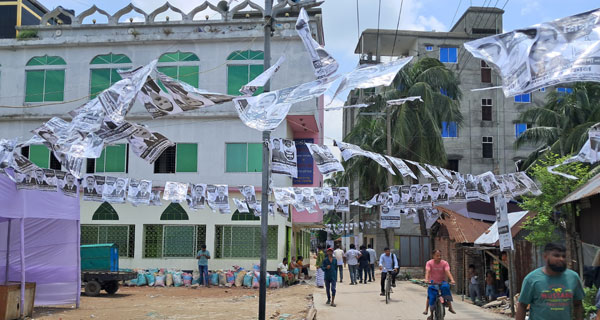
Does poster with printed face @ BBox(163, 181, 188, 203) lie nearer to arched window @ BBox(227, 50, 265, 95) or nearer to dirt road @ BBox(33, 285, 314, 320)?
dirt road @ BBox(33, 285, 314, 320)

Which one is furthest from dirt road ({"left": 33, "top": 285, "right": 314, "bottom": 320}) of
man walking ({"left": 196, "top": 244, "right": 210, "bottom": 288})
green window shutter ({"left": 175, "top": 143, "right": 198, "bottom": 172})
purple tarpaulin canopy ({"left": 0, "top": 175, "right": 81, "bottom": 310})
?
green window shutter ({"left": 175, "top": 143, "right": 198, "bottom": 172})

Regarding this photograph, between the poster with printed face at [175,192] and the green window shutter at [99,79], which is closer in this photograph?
the poster with printed face at [175,192]

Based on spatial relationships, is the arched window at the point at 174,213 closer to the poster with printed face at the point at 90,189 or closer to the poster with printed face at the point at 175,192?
the poster with printed face at the point at 175,192

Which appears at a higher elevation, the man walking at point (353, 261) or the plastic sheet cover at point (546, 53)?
the plastic sheet cover at point (546, 53)

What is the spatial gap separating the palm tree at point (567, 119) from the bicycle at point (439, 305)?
1484 centimetres

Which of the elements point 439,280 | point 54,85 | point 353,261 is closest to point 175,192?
point 439,280

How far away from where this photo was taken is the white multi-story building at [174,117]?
2742 cm

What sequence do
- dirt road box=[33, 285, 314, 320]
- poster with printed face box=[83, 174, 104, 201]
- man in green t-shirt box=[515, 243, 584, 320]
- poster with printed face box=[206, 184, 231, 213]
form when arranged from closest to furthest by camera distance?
man in green t-shirt box=[515, 243, 584, 320], dirt road box=[33, 285, 314, 320], poster with printed face box=[83, 174, 104, 201], poster with printed face box=[206, 184, 231, 213]

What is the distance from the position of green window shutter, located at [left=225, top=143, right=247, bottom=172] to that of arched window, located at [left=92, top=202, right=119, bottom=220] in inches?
226

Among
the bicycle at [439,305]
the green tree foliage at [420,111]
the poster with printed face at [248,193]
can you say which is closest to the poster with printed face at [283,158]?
the bicycle at [439,305]

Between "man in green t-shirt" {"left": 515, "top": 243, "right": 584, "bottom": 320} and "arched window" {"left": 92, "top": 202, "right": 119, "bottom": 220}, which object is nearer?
"man in green t-shirt" {"left": 515, "top": 243, "right": 584, "bottom": 320}

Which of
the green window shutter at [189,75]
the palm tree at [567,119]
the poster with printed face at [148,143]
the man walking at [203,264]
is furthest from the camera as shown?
the green window shutter at [189,75]

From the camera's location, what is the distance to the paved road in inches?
586

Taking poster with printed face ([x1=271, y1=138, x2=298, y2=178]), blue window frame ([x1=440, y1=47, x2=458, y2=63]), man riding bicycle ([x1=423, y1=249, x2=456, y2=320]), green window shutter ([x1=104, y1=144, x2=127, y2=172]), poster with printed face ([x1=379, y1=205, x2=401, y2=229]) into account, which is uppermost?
blue window frame ([x1=440, y1=47, x2=458, y2=63])
